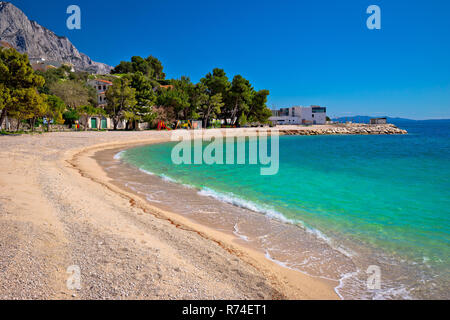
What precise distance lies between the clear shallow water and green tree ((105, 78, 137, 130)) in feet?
106

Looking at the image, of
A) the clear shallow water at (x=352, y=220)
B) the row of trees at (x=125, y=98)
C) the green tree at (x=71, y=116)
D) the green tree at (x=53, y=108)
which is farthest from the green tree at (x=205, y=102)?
the clear shallow water at (x=352, y=220)

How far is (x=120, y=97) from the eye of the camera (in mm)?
42844

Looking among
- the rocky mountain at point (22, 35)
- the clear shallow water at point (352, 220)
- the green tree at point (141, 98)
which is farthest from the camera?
the rocky mountain at point (22, 35)

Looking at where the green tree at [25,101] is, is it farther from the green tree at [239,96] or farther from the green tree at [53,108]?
the green tree at [239,96]

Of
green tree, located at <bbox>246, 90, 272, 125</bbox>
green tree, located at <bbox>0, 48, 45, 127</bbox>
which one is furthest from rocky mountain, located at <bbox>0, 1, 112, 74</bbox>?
green tree, located at <bbox>0, 48, 45, 127</bbox>

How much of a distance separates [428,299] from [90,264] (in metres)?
5.05

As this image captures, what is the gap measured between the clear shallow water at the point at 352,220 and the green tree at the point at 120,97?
106 feet

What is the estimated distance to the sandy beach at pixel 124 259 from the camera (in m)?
3.15

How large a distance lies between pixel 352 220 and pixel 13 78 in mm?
31025

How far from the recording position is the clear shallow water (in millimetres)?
4500

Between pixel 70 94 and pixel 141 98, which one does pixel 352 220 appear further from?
pixel 70 94

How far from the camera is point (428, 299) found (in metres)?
3.80
